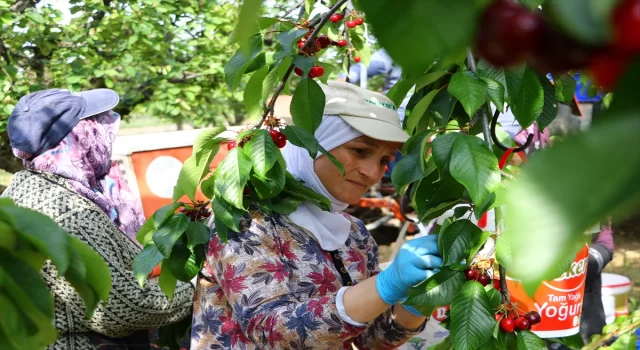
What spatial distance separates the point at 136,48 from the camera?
16.5 feet

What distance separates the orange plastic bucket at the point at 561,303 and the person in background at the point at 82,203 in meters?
1.35

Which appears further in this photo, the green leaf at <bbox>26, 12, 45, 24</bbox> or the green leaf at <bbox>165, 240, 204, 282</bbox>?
the green leaf at <bbox>26, 12, 45, 24</bbox>

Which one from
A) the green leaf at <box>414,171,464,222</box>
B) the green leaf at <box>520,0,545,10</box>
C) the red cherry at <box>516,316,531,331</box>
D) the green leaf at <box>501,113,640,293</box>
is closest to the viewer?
the green leaf at <box>501,113,640,293</box>

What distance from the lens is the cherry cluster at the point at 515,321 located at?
1.43 m

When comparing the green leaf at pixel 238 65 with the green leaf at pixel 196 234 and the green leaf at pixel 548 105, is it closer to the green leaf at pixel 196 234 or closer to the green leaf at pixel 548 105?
the green leaf at pixel 196 234

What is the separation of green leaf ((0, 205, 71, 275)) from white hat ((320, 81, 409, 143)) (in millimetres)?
1570

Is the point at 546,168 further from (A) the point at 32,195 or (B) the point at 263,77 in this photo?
(A) the point at 32,195

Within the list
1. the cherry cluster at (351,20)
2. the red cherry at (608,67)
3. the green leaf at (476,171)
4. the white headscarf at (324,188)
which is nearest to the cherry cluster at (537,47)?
the red cherry at (608,67)

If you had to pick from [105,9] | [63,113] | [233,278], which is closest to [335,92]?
[233,278]

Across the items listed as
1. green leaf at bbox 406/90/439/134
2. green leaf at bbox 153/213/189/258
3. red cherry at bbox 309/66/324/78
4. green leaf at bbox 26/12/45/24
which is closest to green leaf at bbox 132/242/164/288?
green leaf at bbox 153/213/189/258

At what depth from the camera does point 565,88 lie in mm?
1793

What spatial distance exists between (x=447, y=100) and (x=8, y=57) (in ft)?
12.1

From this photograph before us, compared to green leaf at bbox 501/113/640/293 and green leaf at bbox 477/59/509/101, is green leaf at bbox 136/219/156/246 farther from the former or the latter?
green leaf at bbox 501/113/640/293

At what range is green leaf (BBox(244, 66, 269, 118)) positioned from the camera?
183 centimetres
